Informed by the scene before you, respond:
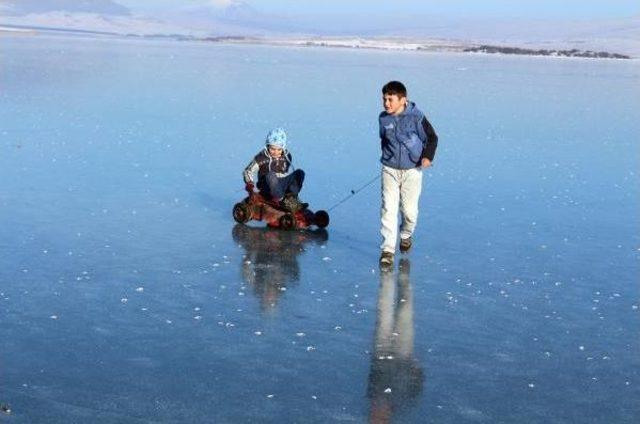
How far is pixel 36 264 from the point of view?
947 centimetres

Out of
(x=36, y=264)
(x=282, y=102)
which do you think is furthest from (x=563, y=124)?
(x=36, y=264)

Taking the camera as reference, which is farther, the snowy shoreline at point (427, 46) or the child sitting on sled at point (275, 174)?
the snowy shoreline at point (427, 46)

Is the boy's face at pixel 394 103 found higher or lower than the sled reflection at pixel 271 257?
higher

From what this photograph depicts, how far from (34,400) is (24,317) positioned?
1.67 meters

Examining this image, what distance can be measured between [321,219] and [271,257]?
141 centimetres

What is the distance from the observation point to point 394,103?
1005 centimetres

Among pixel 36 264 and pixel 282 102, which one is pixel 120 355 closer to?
pixel 36 264

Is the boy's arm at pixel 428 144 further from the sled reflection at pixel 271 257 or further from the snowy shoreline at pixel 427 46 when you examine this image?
the snowy shoreline at pixel 427 46

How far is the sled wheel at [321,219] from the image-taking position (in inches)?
455

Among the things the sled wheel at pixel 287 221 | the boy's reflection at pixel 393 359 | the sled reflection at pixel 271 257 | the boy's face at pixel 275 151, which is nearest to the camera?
the boy's reflection at pixel 393 359

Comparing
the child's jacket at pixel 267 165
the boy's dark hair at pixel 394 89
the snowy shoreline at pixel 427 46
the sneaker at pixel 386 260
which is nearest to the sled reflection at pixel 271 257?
the child's jacket at pixel 267 165

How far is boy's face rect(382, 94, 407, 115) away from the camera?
999 cm

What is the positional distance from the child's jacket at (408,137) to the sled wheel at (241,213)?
200 centimetres

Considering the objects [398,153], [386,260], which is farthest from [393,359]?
[398,153]
